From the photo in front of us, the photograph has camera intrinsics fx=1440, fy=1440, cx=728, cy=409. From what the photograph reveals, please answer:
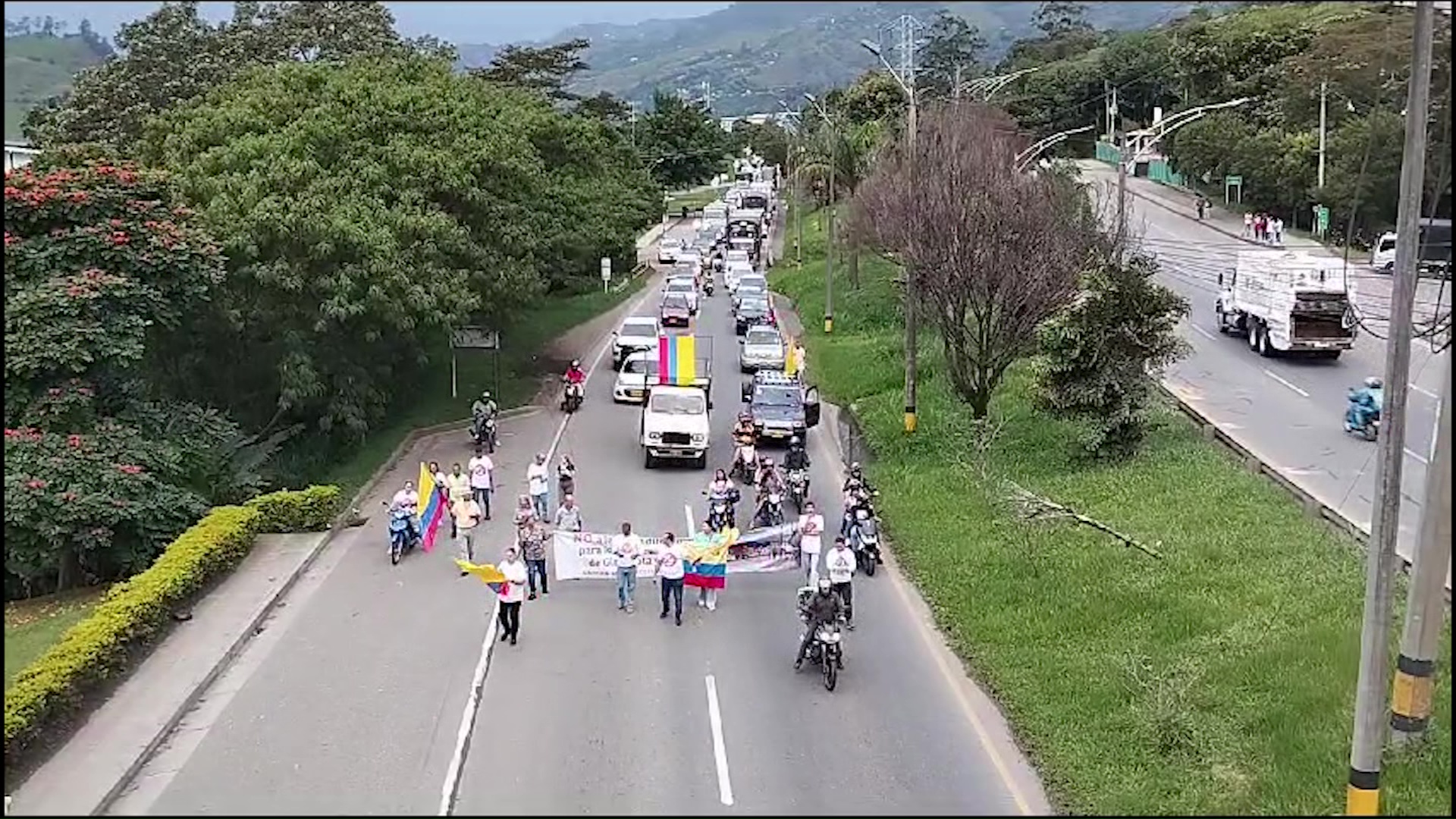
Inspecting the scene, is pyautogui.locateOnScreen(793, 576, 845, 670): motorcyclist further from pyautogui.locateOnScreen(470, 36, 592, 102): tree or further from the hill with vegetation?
pyautogui.locateOnScreen(470, 36, 592, 102): tree

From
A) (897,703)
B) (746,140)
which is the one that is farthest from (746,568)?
(746,140)

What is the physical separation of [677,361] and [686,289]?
1974 centimetres

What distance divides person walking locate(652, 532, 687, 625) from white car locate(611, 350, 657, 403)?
17.4 meters

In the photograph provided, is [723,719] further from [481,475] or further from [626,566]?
[481,475]

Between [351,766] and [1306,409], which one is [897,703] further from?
[1306,409]

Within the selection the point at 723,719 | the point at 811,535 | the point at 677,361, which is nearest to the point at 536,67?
the point at 677,361

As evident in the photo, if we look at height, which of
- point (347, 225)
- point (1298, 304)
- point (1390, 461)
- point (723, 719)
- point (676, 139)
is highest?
point (676, 139)

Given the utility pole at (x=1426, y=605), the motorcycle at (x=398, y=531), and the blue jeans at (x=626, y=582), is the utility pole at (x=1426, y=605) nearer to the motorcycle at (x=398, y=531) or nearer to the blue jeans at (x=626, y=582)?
the blue jeans at (x=626, y=582)

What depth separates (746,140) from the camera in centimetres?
12488

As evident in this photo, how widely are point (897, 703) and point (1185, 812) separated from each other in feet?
13.7

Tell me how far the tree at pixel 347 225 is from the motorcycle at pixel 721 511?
7989mm

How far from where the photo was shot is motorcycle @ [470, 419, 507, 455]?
28.6m

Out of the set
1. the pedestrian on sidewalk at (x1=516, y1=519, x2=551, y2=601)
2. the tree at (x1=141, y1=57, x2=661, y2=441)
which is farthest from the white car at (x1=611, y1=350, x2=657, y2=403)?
the pedestrian on sidewalk at (x1=516, y1=519, x2=551, y2=601)

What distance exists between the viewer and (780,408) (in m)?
30.0
